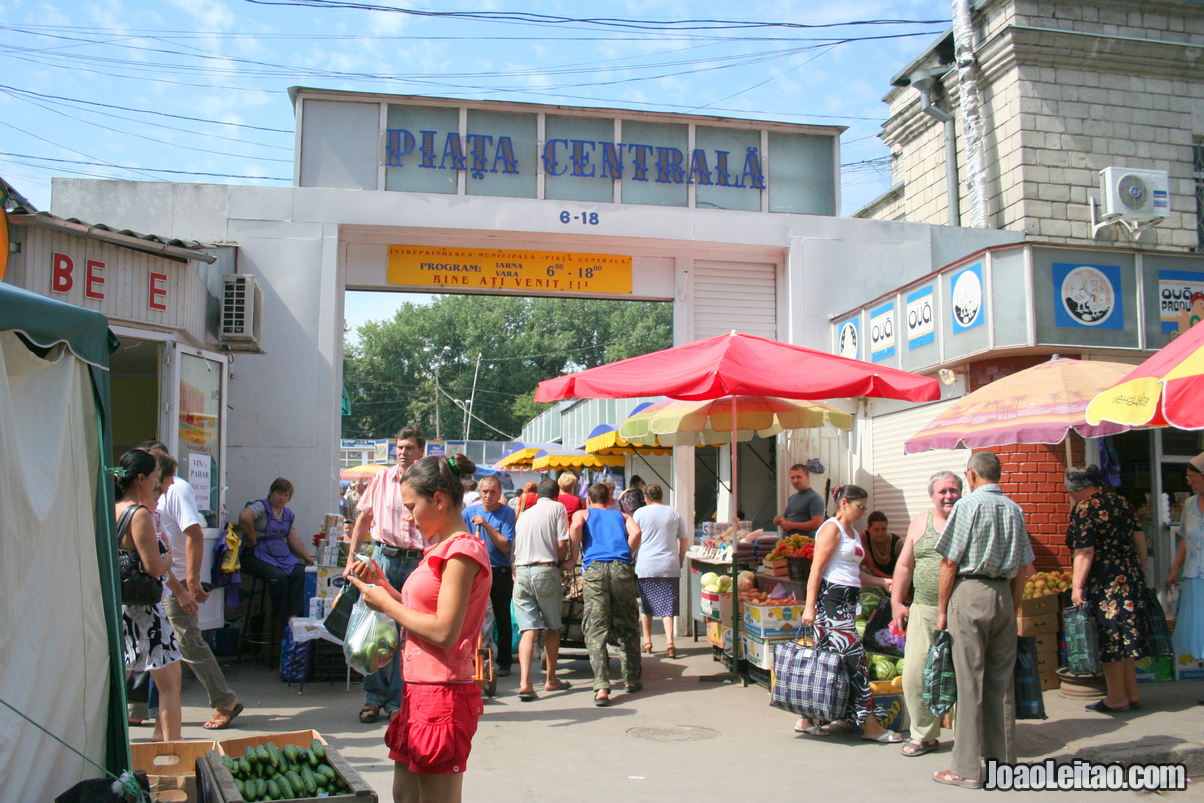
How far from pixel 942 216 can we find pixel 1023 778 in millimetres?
11075

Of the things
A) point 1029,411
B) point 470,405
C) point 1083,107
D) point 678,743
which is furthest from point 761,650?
point 470,405

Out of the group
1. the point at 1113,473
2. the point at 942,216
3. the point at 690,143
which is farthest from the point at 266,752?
the point at 942,216

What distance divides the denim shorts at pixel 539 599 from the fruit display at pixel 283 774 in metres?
3.97

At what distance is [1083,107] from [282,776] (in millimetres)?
13253

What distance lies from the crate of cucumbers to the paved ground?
1277 millimetres

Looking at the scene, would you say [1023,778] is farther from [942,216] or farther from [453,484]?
[942,216]

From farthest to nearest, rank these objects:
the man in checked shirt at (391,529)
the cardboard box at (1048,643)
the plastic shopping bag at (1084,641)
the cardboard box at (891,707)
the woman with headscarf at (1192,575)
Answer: the cardboard box at (1048,643)
the plastic shopping bag at (1084,641)
the woman with headscarf at (1192,575)
the cardboard box at (891,707)
the man in checked shirt at (391,529)

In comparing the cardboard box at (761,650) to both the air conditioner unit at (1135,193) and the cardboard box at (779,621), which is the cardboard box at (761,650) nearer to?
the cardboard box at (779,621)

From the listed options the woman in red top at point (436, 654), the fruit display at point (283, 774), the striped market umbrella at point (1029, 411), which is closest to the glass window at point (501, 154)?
the striped market umbrella at point (1029, 411)

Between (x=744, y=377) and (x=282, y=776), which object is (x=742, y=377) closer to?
(x=744, y=377)

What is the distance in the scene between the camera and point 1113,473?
9039 millimetres

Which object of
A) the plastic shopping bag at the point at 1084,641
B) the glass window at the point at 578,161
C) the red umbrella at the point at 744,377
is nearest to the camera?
the plastic shopping bag at the point at 1084,641

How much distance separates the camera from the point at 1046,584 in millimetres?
8258

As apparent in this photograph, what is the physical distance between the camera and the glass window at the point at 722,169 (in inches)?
479
